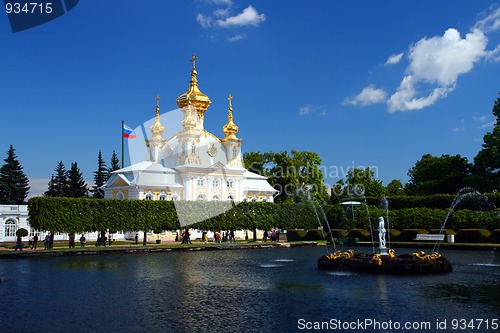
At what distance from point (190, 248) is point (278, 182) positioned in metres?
45.6

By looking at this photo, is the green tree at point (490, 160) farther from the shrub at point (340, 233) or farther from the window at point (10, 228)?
the window at point (10, 228)

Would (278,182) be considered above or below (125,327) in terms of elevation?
above

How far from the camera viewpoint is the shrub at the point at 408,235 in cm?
5234

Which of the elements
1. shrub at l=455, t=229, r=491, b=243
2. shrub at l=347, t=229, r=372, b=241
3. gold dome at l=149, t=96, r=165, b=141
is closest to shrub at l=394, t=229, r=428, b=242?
shrub at l=347, t=229, r=372, b=241

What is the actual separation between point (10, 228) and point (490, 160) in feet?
191

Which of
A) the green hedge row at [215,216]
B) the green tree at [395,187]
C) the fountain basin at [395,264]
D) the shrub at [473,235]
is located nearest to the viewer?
the fountain basin at [395,264]

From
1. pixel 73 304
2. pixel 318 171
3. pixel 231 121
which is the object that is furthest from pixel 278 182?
pixel 73 304

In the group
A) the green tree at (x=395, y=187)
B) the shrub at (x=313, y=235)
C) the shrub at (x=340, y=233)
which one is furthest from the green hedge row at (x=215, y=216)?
the green tree at (x=395, y=187)

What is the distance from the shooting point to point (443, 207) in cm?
6153

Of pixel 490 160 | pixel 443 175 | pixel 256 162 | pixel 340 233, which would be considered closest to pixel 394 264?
pixel 340 233

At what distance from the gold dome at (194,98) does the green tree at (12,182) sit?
2731cm

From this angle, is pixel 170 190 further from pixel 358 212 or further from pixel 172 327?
pixel 172 327

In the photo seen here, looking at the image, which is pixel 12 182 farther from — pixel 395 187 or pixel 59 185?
pixel 395 187

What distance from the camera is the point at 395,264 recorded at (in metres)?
24.0
